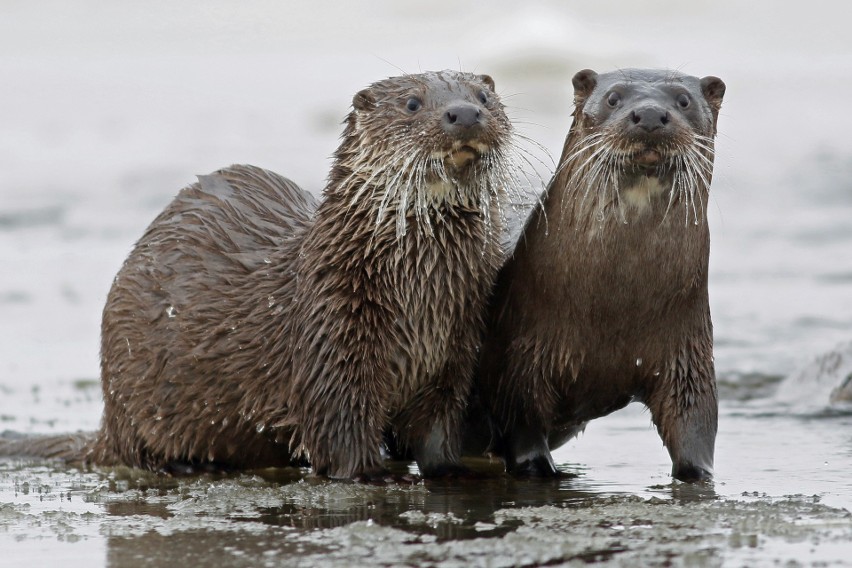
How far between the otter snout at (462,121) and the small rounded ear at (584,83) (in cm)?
51

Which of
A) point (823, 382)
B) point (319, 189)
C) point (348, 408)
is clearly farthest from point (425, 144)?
point (319, 189)

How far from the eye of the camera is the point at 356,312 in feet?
15.1

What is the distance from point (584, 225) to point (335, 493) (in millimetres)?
1144

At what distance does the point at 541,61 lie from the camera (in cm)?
1786

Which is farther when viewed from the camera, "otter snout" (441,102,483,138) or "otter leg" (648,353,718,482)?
"otter leg" (648,353,718,482)

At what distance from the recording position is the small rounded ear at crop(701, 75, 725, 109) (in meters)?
4.67

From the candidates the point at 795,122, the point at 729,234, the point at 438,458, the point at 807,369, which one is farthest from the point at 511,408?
the point at 795,122

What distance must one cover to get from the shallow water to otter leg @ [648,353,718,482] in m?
0.09

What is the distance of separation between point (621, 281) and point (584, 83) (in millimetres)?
689

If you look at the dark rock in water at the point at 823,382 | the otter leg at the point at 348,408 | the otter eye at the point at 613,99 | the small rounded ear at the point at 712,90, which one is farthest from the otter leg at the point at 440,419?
the dark rock in water at the point at 823,382

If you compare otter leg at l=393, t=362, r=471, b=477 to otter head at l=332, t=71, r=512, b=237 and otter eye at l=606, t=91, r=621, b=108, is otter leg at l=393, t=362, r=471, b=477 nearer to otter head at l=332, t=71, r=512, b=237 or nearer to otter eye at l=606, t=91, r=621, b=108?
otter head at l=332, t=71, r=512, b=237

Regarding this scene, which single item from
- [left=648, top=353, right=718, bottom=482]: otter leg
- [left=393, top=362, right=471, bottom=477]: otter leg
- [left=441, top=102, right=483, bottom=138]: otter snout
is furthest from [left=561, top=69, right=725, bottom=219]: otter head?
[left=393, top=362, right=471, bottom=477]: otter leg

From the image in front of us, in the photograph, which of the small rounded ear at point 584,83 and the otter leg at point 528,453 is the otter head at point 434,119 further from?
the otter leg at point 528,453

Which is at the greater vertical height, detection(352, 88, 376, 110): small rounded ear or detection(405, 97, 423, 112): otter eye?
detection(352, 88, 376, 110): small rounded ear
